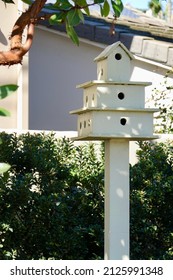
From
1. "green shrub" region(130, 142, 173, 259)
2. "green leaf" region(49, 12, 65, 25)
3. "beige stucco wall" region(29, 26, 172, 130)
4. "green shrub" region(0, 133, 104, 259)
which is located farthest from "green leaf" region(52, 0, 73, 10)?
"beige stucco wall" region(29, 26, 172, 130)

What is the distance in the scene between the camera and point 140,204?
336 inches

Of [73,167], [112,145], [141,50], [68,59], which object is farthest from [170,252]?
[68,59]

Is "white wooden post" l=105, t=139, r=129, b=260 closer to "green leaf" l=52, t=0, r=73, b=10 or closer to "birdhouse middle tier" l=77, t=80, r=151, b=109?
"birdhouse middle tier" l=77, t=80, r=151, b=109

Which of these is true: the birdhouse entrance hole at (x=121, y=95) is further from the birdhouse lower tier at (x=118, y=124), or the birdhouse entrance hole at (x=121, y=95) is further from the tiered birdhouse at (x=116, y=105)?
the birdhouse lower tier at (x=118, y=124)

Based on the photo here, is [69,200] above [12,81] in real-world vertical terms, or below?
below

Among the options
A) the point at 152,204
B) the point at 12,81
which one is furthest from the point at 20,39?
the point at 12,81

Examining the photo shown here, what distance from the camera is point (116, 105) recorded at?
23.3 ft

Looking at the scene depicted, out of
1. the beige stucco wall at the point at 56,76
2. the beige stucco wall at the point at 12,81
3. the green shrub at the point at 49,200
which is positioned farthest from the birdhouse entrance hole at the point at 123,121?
the beige stucco wall at the point at 56,76

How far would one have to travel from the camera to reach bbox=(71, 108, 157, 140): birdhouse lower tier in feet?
23.0

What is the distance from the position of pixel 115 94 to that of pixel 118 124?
223mm

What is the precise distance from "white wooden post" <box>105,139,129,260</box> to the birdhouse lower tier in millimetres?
97

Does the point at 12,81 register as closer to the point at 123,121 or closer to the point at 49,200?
the point at 49,200

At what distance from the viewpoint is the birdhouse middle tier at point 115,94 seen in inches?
278
